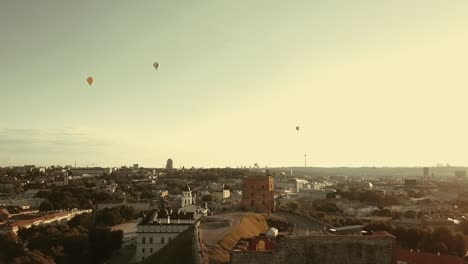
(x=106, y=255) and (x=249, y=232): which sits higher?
(x=249, y=232)

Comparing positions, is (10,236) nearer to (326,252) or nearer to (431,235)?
(326,252)

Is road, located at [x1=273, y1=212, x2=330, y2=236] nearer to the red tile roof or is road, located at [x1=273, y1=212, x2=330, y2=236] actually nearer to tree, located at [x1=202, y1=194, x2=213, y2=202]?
the red tile roof

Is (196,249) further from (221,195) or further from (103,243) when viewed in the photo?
(221,195)

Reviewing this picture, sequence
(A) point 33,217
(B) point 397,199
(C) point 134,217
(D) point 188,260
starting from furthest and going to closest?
(B) point 397,199, (C) point 134,217, (A) point 33,217, (D) point 188,260

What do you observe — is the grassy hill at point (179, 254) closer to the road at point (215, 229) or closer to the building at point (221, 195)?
the road at point (215, 229)

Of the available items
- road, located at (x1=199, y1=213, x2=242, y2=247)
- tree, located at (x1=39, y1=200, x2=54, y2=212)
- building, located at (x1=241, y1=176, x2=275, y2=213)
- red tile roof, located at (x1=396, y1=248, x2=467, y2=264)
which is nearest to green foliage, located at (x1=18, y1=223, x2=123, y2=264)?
road, located at (x1=199, y1=213, x2=242, y2=247)

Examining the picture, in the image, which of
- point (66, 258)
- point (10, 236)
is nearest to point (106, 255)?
point (66, 258)
